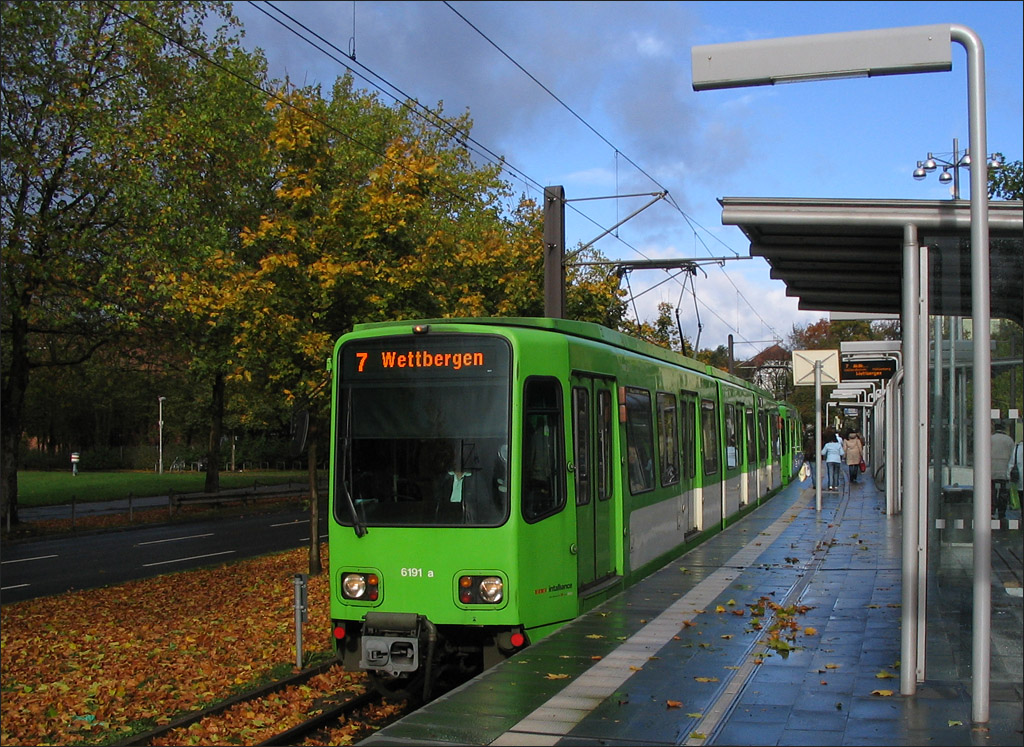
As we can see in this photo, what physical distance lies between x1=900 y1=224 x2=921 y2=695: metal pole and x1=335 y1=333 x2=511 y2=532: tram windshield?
124 inches

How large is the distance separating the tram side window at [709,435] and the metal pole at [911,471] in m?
10.3

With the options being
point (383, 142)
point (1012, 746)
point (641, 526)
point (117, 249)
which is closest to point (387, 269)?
point (641, 526)

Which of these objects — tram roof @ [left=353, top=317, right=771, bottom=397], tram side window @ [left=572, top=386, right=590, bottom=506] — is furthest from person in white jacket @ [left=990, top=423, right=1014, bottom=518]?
tram roof @ [left=353, top=317, right=771, bottom=397]

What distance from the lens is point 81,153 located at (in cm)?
2247

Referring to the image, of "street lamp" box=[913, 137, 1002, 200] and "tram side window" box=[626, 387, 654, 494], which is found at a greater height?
"street lamp" box=[913, 137, 1002, 200]

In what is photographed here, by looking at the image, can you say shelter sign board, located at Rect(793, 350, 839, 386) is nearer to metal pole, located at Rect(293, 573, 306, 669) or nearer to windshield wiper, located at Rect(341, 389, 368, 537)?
metal pole, located at Rect(293, 573, 306, 669)

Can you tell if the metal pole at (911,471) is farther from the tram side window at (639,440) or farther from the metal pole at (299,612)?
the metal pole at (299,612)

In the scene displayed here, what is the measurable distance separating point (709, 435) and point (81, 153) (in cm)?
1389

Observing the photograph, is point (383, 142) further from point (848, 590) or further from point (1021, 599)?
point (1021, 599)

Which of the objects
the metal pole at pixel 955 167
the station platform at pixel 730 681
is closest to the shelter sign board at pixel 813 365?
the metal pole at pixel 955 167

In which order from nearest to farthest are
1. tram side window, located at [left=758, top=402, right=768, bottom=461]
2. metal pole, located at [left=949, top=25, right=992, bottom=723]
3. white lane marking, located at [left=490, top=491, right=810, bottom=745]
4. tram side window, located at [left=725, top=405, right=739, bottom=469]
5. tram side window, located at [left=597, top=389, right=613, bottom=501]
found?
1. metal pole, located at [left=949, top=25, right=992, bottom=723]
2. white lane marking, located at [left=490, top=491, right=810, bottom=745]
3. tram side window, located at [left=597, top=389, right=613, bottom=501]
4. tram side window, located at [left=725, top=405, right=739, bottom=469]
5. tram side window, located at [left=758, top=402, right=768, bottom=461]

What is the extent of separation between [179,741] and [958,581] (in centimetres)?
547

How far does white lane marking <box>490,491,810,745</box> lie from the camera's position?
6133 millimetres

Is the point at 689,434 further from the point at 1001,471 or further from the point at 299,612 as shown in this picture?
the point at 1001,471
